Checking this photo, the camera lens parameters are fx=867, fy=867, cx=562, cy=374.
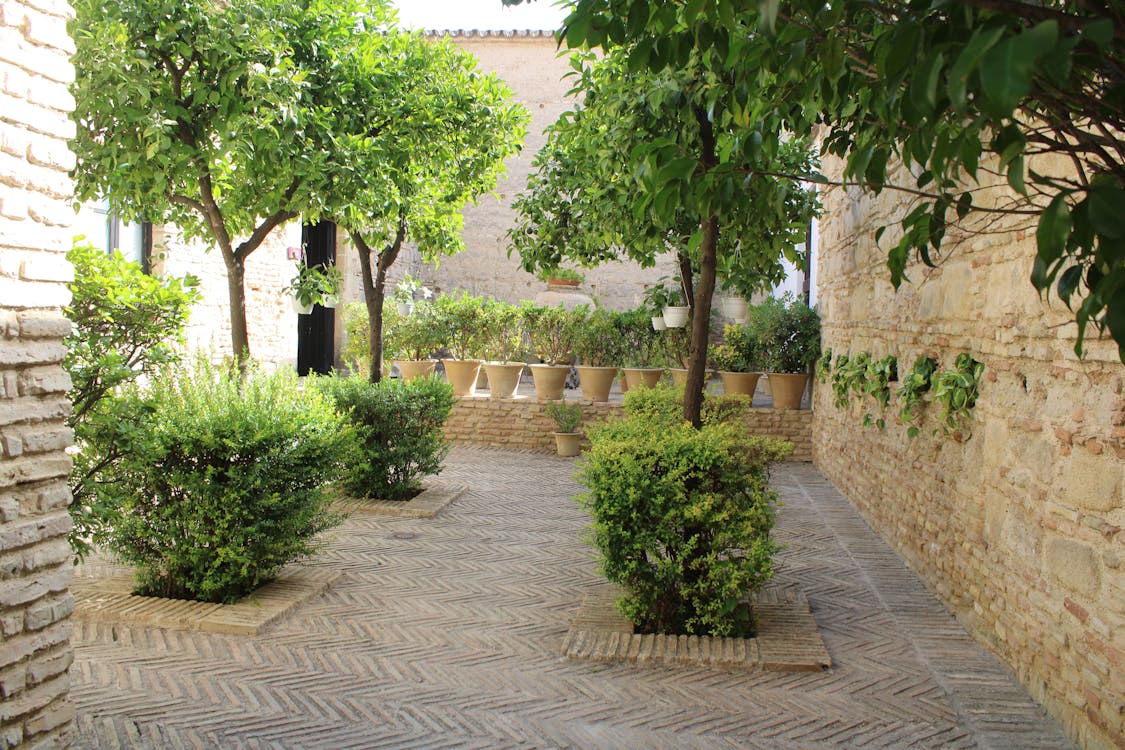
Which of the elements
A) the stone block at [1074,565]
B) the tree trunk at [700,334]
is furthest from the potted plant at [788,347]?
the stone block at [1074,565]

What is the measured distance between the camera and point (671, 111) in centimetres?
509

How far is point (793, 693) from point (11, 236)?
3.63m

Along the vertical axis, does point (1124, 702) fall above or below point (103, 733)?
above

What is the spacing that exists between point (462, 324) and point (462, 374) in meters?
0.72

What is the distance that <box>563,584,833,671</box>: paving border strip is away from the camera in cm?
420

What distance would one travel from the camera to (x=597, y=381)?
1148cm

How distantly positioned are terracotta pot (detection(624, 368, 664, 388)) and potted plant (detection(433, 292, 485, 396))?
2.06m

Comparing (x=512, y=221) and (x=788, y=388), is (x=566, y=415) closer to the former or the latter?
(x=788, y=388)

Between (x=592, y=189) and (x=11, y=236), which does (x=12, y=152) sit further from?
(x=592, y=189)

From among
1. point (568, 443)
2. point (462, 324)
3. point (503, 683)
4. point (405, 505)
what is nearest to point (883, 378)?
point (503, 683)

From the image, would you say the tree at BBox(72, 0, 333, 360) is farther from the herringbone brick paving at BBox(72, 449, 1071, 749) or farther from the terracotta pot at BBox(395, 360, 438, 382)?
the terracotta pot at BBox(395, 360, 438, 382)

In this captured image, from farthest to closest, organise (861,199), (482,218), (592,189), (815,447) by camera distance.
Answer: (482,218)
(815,447)
(861,199)
(592,189)

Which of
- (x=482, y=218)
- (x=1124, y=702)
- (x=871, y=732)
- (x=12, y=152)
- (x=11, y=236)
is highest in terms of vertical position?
(x=482, y=218)

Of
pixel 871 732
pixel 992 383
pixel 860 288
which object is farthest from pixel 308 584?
pixel 860 288
